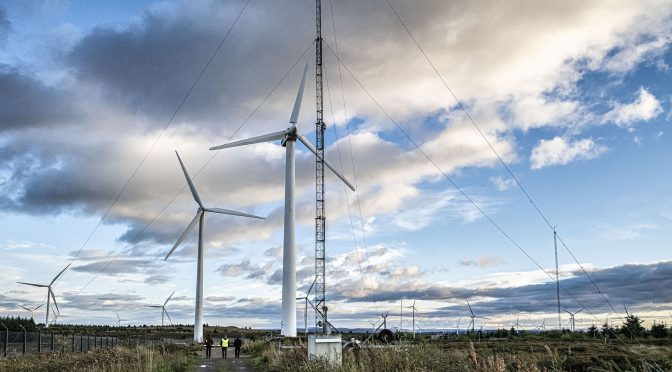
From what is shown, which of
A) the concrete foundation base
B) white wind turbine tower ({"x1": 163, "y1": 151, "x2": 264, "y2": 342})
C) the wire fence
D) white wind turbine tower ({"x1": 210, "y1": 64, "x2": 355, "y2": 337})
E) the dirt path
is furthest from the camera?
white wind turbine tower ({"x1": 163, "y1": 151, "x2": 264, "y2": 342})

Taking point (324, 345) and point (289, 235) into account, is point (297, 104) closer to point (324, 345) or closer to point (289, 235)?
point (289, 235)

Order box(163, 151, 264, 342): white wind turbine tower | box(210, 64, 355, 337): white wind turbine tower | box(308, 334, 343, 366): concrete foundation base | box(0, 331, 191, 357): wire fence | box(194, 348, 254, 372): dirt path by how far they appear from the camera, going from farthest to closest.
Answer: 1. box(163, 151, 264, 342): white wind turbine tower
2. box(210, 64, 355, 337): white wind turbine tower
3. box(0, 331, 191, 357): wire fence
4. box(194, 348, 254, 372): dirt path
5. box(308, 334, 343, 366): concrete foundation base

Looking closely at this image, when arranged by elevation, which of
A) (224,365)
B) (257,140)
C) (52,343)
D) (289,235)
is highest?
(257,140)

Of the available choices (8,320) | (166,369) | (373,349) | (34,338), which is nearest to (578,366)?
(373,349)

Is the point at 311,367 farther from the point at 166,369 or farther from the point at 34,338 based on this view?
the point at 34,338

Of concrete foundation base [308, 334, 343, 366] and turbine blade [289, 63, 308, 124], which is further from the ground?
turbine blade [289, 63, 308, 124]

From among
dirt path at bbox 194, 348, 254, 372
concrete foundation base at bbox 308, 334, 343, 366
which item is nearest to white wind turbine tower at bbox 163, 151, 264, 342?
dirt path at bbox 194, 348, 254, 372

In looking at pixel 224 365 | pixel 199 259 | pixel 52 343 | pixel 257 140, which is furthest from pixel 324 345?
pixel 199 259

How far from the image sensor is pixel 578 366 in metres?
28.4

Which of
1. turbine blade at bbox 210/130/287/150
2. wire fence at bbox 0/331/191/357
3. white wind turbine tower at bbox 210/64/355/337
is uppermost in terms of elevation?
turbine blade at bbox 210/130/287/150

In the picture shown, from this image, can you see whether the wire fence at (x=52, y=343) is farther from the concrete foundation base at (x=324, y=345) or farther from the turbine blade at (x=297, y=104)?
the turbine blade at (x=297, y=104)

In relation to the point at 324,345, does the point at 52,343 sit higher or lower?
lower

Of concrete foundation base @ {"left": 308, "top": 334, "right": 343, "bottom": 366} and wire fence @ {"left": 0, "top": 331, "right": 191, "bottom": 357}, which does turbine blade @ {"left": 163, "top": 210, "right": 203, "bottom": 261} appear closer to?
wire fence @ {"left": 0, "top": 331, "right": 191, "bottom": 357}

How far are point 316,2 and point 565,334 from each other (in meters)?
49.4
